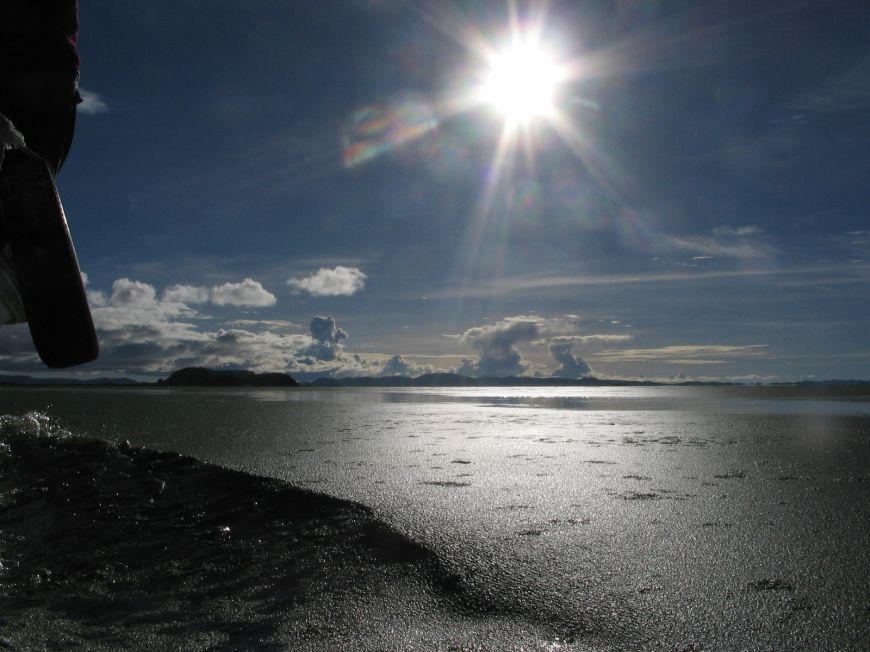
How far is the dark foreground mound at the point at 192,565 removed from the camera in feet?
7.93

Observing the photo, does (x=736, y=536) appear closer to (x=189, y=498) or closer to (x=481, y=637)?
(x=481, y=637)

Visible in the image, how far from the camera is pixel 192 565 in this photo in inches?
127

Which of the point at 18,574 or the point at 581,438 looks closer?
the point at 18,574

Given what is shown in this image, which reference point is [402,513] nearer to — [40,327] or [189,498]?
[189,498]

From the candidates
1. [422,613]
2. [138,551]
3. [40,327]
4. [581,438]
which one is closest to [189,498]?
[138,551]

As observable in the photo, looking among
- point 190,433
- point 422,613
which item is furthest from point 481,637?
point 190,433

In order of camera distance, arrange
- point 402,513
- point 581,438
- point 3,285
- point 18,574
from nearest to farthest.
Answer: point 3,285
point 18,574
point 402,513
point 581,438

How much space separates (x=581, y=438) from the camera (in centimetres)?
988

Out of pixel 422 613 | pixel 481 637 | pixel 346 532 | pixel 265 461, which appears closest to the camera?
pixel 481 637

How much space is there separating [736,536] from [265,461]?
4.94 metres

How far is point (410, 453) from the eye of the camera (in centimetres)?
764

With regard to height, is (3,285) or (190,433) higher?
(3,285)

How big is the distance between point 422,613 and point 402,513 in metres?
1.64

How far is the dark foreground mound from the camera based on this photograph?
242cm
